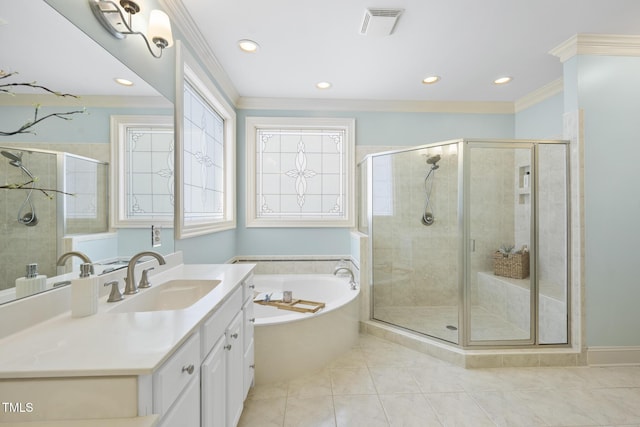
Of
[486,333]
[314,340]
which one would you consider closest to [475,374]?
[486,333]

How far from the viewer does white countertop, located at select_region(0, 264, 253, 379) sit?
1.99 ft

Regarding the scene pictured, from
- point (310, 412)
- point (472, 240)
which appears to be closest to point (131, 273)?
point (310, 412)

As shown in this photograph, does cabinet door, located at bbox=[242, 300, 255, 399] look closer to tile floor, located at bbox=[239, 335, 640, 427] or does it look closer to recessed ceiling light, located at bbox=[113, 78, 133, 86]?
tile floor, located at bbox=[239, 335, 640, 427]

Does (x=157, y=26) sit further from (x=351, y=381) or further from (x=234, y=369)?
(x=351, y=381)

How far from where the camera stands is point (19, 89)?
0.81 meters

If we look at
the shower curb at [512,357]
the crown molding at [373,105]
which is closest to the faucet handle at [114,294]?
the shower curb at [512,357]

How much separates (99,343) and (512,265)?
2.97 metres

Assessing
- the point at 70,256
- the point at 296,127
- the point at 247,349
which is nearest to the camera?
the point at 70,256

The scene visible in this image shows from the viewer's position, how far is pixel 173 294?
4.51 feet

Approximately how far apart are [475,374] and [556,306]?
0.94 metres

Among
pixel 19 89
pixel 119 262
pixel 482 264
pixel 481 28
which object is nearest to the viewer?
pixel 19 89

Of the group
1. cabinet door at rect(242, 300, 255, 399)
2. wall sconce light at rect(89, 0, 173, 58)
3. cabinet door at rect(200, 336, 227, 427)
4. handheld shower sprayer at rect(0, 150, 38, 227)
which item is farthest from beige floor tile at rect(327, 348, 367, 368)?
wall sconce light at rect(89, 0, 173, 58)

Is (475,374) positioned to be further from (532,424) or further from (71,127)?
(71,127)

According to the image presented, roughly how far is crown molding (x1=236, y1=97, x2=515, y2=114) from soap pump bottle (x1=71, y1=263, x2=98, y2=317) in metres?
2.48
